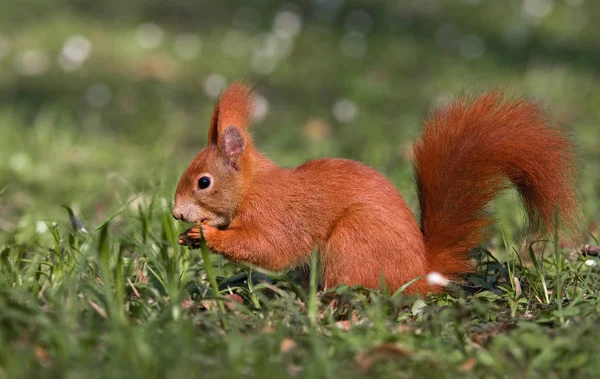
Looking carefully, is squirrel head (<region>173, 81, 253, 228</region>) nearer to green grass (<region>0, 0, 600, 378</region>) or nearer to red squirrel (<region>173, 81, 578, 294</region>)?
red squirrel (<region>173, 81, 578, 294</region>)

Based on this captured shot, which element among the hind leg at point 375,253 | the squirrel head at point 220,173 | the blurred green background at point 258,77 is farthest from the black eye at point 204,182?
the blurred green background at point 258,77

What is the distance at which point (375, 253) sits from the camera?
2756 mm

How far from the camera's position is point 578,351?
7.37 feet

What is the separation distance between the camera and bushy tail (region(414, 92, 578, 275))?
2727 mm

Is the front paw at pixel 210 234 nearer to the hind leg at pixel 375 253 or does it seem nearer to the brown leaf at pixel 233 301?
the brown leaf at pixel 233 301

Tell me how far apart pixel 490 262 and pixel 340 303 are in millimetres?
728

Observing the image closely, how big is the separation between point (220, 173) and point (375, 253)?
0.58 metres

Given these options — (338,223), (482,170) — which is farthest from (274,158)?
(482,170)

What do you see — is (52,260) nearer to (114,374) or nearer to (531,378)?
(114,374)

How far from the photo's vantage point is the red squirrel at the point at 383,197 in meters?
2.75

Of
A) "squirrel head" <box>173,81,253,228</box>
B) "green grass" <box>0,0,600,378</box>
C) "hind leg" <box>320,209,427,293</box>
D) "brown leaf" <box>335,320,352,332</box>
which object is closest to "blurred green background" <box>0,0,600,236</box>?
"green grass" <box>0,0,600,378</box>

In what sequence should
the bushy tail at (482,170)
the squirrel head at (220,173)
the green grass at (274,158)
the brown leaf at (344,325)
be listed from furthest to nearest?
the squirrel head at (220,173) → the bushy tail at (482,170) → the brown leaf at (344,325) → the green grass at (274,158)

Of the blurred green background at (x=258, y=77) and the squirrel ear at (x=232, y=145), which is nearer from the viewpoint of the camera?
the squirrel ear at (x=232, y=145)

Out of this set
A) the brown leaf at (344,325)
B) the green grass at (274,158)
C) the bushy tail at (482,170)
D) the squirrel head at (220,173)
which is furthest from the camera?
the squirrel head at (220,173)
